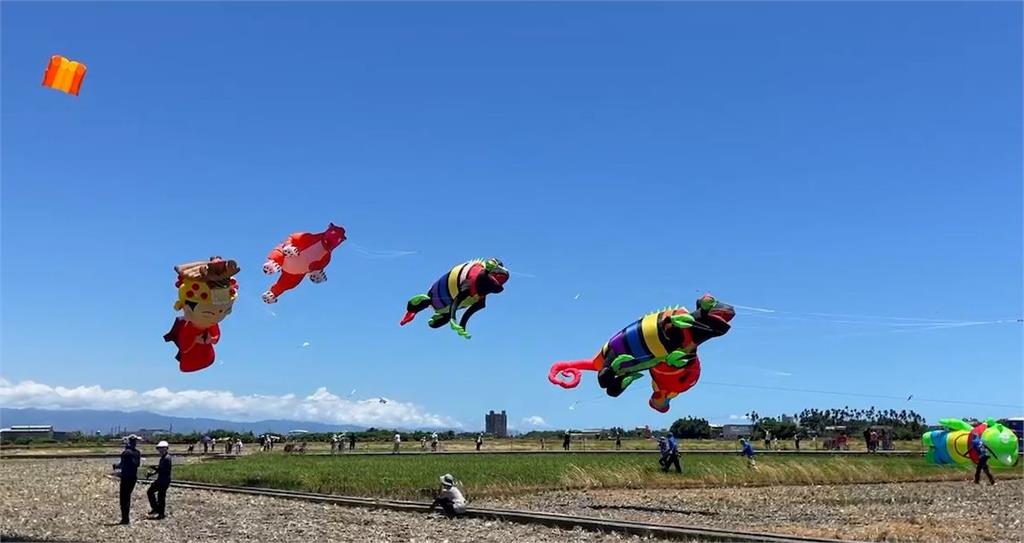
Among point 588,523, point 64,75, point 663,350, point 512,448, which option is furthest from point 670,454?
point 512,448

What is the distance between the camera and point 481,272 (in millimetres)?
22188

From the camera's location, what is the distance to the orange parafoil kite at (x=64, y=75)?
15.3 m

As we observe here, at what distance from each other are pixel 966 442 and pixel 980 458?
1357mm

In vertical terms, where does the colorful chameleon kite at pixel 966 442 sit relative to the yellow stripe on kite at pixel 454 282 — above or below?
below

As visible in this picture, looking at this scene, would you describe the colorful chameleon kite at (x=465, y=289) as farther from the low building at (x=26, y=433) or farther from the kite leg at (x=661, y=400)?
the low building at (x=26, y=433)

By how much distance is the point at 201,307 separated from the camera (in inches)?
771

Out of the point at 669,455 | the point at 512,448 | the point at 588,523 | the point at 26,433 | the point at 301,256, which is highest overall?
the point at 301,256

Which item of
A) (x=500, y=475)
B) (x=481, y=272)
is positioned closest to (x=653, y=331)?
(x=481, y=272)

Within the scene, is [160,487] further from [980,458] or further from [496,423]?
[496,423]

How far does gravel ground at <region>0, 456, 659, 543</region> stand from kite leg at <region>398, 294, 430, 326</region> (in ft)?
15.7

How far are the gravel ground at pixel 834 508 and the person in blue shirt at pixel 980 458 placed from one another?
49cm

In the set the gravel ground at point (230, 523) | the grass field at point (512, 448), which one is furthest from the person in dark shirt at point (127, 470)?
the grass field at point (512, 448)

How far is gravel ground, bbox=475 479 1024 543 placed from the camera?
17.8 meters

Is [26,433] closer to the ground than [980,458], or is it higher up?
closer to the ground
